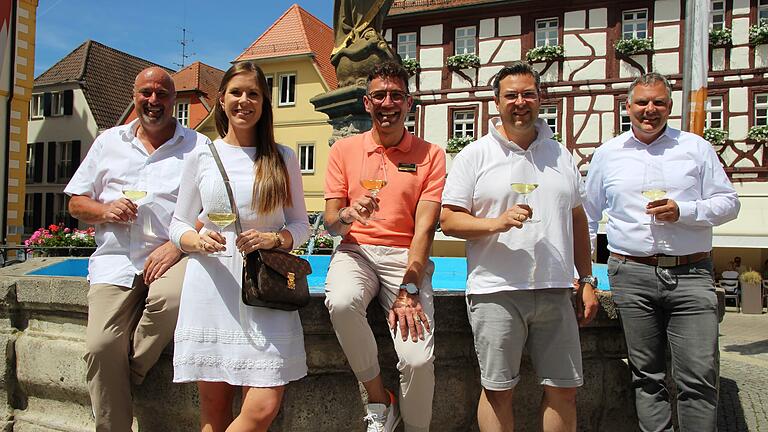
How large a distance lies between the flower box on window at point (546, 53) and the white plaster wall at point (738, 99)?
5170mm

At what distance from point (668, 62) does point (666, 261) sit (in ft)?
63.3

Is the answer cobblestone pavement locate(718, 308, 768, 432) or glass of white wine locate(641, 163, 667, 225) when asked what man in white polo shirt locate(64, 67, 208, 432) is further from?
cobblestone pavement locate(718, 308, 768, 432)

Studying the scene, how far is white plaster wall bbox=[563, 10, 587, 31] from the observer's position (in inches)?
843

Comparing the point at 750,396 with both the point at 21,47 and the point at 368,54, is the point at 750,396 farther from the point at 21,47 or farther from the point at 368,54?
the point at 21,47

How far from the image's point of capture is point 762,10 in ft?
64.6

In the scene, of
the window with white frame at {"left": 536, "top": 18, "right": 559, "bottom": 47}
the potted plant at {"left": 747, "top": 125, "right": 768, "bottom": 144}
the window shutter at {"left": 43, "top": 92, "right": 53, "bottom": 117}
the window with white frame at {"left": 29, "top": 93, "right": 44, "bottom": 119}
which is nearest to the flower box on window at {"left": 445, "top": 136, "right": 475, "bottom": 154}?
the window with white frame at {"left": 536, "top": 18, "right": 559, "bottom": 47}

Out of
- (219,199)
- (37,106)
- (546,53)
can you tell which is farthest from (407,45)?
(37,106)

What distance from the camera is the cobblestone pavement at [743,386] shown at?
4648mm

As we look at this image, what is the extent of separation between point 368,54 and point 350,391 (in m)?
4.00

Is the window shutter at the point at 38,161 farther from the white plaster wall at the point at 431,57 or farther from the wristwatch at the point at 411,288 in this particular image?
the wristwatch at the point at 411,288

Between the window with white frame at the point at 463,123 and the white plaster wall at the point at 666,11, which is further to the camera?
the window with white frame at the point at 463,123

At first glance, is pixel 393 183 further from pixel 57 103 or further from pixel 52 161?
pixel 52 161

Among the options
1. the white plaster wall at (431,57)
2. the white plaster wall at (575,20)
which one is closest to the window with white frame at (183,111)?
the white plaster wall at (431,57)

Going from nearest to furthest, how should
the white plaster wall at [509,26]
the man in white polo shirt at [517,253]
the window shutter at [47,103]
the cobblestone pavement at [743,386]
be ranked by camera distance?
the man in white polo shirt at [517,253]
the cobblestone pavement at [743,386]
the white plaster wall at [509,26]
the window shutter at [47,103]
